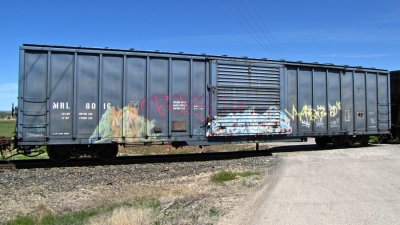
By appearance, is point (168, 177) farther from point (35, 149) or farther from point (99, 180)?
point (35, 149)

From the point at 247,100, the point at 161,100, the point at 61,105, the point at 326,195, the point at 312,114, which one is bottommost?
the point at 326,195

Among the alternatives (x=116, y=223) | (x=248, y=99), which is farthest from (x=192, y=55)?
(x=116, y=223)

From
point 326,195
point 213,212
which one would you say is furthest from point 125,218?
point 326,195

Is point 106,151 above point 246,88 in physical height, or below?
below

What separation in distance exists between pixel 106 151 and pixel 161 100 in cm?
262

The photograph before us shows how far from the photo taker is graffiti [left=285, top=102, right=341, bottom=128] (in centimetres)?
1775

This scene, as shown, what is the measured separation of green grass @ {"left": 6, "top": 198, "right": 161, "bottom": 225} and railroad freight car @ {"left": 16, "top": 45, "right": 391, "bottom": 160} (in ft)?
20.3

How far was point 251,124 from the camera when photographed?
16.3 m

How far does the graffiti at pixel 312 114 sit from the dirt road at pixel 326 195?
157 inches

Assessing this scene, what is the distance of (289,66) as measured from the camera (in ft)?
58.1

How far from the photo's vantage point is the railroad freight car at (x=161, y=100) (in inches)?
536

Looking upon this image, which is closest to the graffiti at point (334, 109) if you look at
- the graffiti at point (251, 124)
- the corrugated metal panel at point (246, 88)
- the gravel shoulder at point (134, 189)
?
the graffiti at point (251, 124)

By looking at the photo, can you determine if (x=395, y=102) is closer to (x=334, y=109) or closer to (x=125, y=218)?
(x=334, y=109)

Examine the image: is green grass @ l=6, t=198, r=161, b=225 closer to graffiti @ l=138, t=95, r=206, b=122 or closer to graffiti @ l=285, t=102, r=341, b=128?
graffiti @ l=138, t=95, r=206, b=122
